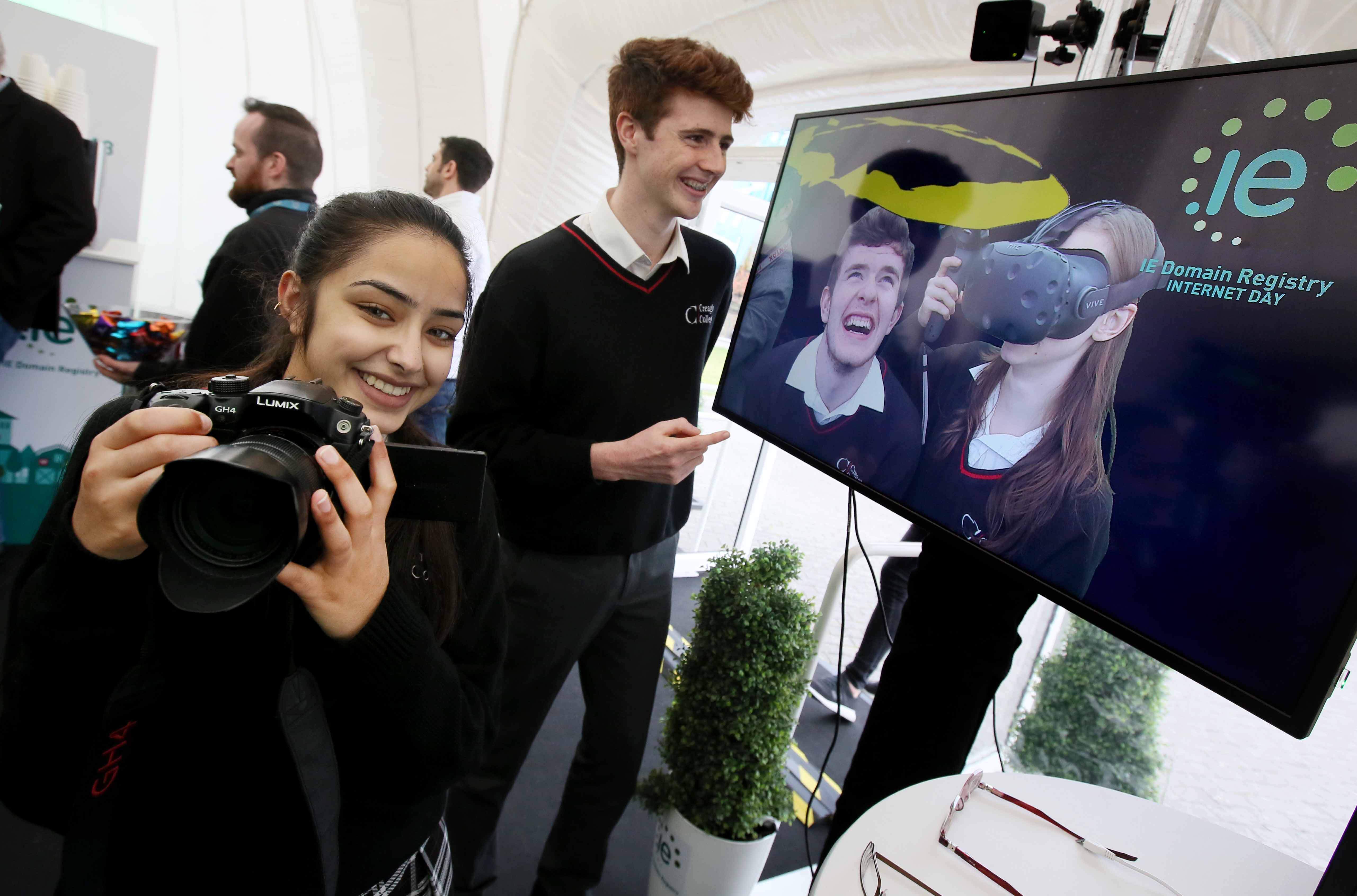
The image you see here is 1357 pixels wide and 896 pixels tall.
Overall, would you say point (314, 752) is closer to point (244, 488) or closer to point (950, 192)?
point (244, 488)

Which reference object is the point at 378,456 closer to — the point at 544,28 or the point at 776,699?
the point at 776,699

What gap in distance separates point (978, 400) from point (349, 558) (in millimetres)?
813

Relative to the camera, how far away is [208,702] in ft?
2.55

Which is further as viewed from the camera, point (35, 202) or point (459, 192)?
point (459, 192)

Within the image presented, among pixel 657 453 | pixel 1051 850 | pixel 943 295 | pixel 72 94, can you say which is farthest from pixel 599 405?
pixel 72 94

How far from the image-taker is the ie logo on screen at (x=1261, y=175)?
66cm

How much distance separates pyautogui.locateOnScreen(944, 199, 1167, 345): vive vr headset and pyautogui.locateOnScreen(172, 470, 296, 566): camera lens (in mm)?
866

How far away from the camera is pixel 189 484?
1.92 feet

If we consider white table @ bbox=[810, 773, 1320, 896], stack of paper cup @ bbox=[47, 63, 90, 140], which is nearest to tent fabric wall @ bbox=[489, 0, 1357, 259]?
white table @ bbox=[810, 773, 1320, 896]

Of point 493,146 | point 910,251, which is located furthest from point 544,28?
point 910,251

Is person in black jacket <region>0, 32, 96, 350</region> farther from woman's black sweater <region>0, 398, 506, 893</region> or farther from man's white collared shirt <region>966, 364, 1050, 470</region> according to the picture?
man's white collared shirt <region>966, 364, 1050, 470</region>

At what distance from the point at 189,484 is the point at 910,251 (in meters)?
0.99

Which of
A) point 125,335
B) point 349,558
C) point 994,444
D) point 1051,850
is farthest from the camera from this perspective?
point 125,335

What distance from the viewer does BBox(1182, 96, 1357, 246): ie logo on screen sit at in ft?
2.18
